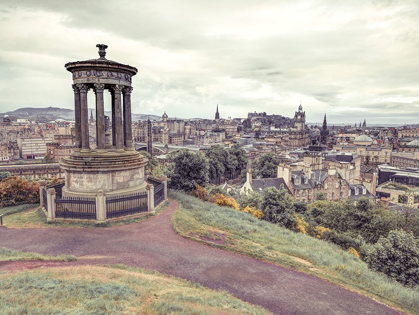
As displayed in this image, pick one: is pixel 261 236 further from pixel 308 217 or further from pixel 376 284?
pixel 308 217

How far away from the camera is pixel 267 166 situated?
76.9 meters

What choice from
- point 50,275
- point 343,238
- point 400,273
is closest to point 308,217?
point 343,238

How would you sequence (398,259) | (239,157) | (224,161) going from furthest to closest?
(239,157) < (224,161) < (398,259)

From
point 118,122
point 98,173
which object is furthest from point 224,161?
point 98,173

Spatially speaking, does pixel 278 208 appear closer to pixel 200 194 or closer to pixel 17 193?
pixel 200 194

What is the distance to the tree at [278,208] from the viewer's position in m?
27.0

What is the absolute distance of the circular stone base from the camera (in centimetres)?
1925

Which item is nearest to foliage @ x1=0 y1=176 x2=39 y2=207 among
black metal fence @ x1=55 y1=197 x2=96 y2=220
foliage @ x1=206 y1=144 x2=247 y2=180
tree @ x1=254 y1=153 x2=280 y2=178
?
black metal fence @ x1=55 y1=197 x2=96 y2=220

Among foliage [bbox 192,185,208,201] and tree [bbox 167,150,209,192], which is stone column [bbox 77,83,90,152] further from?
foliage [bbox 192,185,208,201]

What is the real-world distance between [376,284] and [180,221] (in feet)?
35.9

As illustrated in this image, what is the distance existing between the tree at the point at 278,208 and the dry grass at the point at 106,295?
58.5 ft

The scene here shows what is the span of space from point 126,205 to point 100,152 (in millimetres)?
4489

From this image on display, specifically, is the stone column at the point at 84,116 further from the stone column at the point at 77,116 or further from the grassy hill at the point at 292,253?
the grassy hill at the point at 292,253

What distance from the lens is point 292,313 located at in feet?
31.0
